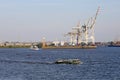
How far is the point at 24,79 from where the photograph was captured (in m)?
56.5

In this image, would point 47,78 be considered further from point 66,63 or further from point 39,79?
point 66,63

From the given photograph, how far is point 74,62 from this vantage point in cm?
9044

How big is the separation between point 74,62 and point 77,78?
3101 centimetres

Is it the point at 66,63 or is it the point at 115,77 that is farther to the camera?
the point at 66,63

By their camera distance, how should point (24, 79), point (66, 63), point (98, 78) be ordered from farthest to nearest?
point (66, 63)
point (98, 78)
point (24, 79)

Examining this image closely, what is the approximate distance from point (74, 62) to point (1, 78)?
1373 inches

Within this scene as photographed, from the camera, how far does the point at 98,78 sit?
60.3m

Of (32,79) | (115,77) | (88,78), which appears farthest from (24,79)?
(115,77)

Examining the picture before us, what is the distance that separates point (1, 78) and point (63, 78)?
8.41 metres

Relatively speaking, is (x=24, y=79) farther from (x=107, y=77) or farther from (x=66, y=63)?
(x=66, y=63)

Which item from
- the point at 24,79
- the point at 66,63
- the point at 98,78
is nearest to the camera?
the point at 24,79

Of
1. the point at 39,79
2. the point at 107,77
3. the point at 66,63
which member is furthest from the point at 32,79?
the point at 66,63

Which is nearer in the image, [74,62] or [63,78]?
[63,78]

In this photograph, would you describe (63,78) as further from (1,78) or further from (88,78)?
(1,78)
